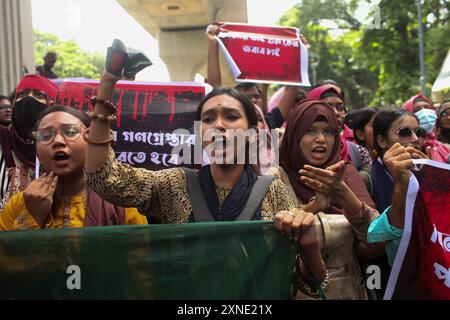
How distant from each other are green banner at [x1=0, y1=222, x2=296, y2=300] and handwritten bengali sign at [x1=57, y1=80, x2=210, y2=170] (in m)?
1.26

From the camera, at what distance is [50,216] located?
95.4 inches

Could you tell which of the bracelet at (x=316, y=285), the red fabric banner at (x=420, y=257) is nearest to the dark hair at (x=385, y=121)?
the red fabric banner at (x=420, y=257)

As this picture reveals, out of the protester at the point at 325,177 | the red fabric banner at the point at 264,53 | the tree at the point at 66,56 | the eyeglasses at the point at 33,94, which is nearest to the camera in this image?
the protester at the point at 325,177

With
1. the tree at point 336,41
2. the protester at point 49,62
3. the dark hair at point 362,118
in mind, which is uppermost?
the tree at point 336,41

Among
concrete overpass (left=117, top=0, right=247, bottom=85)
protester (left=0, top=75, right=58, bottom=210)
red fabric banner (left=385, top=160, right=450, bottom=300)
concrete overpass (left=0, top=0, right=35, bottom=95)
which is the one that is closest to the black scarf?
red fabric banner (left=385, top=160, right=450, bottom=300)

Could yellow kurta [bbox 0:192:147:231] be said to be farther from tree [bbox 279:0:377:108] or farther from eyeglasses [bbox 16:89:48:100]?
tree [bbox 279:0:377:108]

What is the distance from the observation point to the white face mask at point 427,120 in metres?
4.70

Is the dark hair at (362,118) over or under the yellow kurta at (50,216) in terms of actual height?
over

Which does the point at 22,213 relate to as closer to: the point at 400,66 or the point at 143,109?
the point at 143,109

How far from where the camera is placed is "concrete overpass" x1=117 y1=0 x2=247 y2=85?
12320mm

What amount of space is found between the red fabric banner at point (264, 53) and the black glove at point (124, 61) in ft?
6.81

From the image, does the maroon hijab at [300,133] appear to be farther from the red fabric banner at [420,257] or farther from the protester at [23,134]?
the protester at [23,134]

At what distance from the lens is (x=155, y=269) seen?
195cm

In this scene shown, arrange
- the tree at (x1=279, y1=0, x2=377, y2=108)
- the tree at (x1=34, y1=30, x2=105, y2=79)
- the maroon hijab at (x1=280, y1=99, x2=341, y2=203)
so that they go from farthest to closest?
1. the tree at (x1=34, y1=30, x2=105, y2=79)
2. the tree at (x1=279, y1=0, x2=377, y2=108)
3. the maroon hijab at (x1=280, y1=99, x2=341, y2=203)
